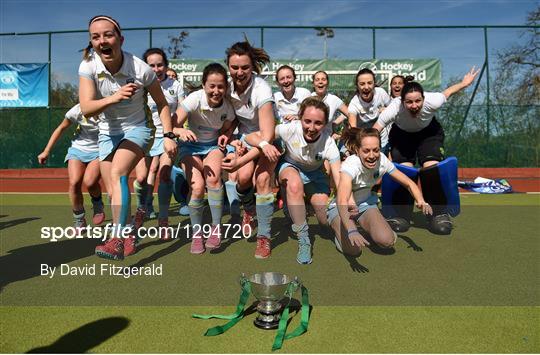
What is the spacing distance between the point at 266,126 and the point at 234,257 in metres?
1.12

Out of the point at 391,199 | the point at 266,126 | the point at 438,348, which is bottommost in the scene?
the point at 438,348

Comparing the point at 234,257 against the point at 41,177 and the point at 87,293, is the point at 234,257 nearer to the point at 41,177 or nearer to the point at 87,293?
the point at 87,293

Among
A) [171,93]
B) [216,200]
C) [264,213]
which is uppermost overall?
[171,93]

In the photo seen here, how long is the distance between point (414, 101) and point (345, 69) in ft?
26.0

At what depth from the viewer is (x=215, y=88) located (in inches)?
153

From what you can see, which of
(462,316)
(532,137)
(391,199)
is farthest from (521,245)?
(532,137)

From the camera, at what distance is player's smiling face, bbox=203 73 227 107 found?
12.7 feet

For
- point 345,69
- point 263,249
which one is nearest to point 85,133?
point 263,249

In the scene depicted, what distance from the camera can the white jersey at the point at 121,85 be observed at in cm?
344

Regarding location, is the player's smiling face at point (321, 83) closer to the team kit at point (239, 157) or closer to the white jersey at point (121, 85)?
the team kit at point (239, 157)

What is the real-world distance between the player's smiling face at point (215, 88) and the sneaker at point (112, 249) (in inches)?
56.0

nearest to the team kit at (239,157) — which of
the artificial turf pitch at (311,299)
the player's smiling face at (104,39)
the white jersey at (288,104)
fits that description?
the player's smiling face at (104,39)

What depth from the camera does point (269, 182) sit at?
391 cm

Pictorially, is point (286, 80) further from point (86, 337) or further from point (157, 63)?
point (86, 337)
